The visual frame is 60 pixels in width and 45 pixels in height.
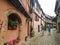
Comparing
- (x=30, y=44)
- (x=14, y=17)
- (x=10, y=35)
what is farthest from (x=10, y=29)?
(x=30, y=44)

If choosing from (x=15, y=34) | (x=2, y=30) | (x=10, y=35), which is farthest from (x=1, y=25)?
(x=15, y=34)

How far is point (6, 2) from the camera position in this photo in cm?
905

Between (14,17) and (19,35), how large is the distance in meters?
1.66

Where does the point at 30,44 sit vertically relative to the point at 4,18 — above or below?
below

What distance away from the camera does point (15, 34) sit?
1155 cm

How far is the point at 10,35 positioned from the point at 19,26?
2459 mm

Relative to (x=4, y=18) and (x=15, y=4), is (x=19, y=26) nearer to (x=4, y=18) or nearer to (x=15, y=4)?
(x=15, y=4)

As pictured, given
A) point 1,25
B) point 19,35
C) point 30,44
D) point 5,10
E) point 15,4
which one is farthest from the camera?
point 30,44

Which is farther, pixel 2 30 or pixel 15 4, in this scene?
pixel 15 4

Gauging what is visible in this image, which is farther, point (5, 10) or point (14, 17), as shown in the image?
point (14, 17)

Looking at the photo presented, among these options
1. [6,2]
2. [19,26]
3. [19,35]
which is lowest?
[19,35]


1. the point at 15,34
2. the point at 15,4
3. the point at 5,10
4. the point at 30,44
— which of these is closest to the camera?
the point at 5,10

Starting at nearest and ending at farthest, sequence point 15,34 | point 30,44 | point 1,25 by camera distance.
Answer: point 1,25 < point 15,34 < point 30,44

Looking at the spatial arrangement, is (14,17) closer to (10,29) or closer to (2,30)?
(10,29)
